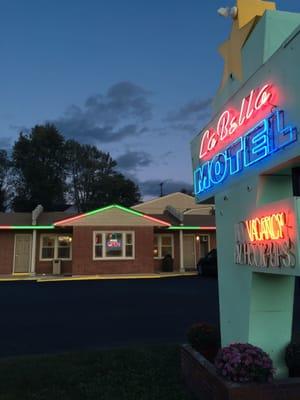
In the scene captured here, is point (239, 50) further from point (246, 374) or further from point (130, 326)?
point (130, 326)

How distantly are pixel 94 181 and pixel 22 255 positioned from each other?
39.4 meters

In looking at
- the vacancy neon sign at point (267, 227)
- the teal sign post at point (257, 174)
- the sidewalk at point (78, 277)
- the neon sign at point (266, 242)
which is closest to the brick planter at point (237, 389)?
the teal sign post at point (257, 174)

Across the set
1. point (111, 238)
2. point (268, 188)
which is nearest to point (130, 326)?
point (268, 188)

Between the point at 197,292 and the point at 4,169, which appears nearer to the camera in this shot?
the point at 197,292

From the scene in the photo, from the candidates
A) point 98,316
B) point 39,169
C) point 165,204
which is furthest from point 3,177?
point 98,316

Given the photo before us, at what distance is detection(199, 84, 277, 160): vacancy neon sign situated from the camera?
4.43 m

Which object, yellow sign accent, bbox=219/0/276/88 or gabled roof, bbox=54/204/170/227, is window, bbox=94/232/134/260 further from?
yellow sign accent, bbox=219/0/276/88

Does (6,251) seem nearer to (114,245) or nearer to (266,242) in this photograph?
(114,245)

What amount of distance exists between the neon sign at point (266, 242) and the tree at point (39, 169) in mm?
54551

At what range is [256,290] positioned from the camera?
4965 mm

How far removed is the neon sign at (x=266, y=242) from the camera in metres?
3.94

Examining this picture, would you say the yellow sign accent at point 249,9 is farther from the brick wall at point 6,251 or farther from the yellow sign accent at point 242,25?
the brick wall at point 6,251

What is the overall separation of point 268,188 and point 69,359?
446 cm

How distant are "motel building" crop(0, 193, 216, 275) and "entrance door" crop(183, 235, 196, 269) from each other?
24.0 inches
